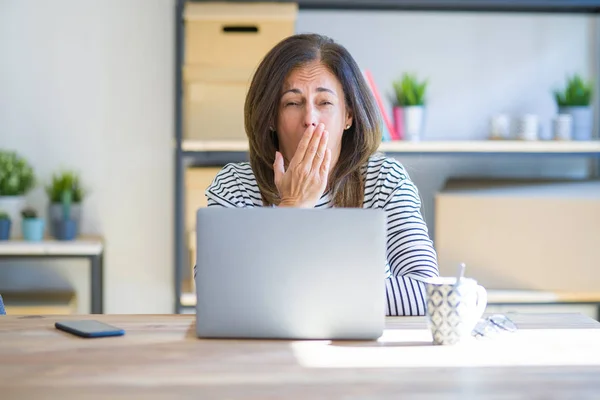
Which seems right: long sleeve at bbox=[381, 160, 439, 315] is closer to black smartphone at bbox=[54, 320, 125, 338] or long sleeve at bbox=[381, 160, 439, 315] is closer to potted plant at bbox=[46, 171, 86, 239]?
black smartphone at bbox=[54, 320, 125, 338]

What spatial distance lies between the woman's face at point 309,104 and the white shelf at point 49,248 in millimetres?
1159

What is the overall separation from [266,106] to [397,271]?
1.51ft

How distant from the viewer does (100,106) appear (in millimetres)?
3307

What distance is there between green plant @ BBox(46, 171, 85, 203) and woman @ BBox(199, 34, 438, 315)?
1183mm

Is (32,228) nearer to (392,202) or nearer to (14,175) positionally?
(14,175)

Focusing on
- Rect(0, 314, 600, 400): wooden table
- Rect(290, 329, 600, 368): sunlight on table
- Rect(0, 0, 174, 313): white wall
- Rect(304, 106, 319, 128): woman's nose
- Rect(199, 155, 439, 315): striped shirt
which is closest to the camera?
Rect(0, 314, 600, 400): wooden table

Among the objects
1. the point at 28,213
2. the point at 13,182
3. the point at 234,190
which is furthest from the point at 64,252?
the point at 234,190

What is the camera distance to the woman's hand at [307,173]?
1.88m

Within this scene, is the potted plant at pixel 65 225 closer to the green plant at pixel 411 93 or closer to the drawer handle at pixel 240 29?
the drawer handle at pixel 240 29

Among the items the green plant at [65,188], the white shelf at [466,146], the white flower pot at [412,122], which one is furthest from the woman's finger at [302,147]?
the green plant at [65,188]

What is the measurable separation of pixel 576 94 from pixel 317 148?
155 cm

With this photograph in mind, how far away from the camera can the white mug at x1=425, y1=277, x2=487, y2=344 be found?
1365mm

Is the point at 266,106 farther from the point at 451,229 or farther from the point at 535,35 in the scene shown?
the point at 535,35

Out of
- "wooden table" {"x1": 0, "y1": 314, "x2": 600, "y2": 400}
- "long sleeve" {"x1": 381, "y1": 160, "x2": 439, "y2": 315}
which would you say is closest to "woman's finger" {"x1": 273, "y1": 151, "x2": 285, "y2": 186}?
"long sleeve" {"x1": 381, "y1": 160, "x2": 439, "y2": 315}
